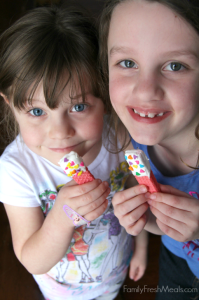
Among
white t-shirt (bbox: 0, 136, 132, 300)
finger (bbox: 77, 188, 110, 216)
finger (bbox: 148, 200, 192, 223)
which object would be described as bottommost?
white t-shirt (bbox: 0, 136, 132, 300)

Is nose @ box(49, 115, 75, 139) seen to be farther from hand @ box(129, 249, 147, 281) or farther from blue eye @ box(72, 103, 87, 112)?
hand @ box(129, 249, 147, 281)

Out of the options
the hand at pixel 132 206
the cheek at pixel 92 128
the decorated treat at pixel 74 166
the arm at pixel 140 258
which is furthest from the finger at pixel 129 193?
the arm at pixel 140 258

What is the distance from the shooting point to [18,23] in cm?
84

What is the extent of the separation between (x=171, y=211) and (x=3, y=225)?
86 centimetres

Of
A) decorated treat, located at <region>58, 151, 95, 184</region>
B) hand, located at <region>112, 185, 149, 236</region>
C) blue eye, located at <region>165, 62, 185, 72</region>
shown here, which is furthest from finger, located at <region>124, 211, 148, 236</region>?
blue eye, located at <region>165, 62, 185, 72</region>

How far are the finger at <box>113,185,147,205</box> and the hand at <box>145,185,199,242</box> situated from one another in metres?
0.03

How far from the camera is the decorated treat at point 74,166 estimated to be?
711 millimetres

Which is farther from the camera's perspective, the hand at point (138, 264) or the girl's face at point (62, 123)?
the hand at point (138, 264)

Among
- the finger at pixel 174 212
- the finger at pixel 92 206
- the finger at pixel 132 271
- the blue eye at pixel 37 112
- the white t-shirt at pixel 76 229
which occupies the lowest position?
the finger at pixel 132 271

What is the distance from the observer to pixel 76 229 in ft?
3.39

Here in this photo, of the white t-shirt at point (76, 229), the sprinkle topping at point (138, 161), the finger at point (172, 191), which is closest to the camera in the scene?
the sprinkle topping at point (138, 161)

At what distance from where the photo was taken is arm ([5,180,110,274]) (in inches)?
30.2

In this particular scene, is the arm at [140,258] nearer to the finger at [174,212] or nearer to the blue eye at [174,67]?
the finger at [174,212]

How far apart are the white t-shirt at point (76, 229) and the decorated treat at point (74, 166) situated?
25cm
